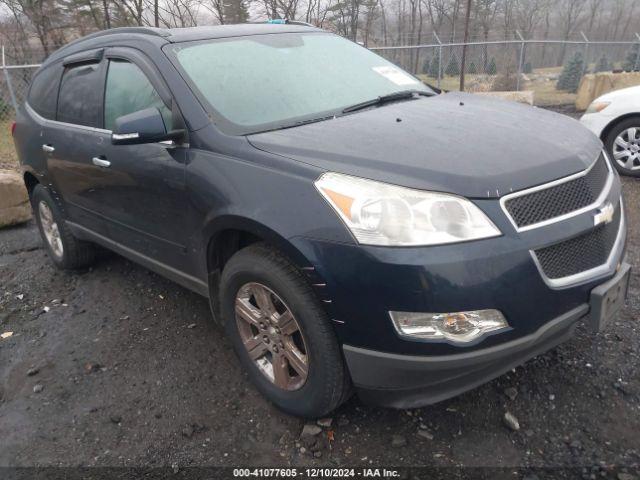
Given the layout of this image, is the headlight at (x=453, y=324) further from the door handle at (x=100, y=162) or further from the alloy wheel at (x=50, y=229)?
the alloy wheel at (x=50, y=229)

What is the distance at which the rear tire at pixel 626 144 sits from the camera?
5.70 meters

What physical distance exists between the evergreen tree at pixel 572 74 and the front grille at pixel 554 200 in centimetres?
1681

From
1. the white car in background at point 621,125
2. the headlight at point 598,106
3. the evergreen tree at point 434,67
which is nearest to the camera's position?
the white car in background at point 621,125

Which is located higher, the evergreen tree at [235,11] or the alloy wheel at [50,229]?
the evergreen tree at [235,11]

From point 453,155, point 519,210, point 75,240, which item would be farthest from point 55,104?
point 519,210

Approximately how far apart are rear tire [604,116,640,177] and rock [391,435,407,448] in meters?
4.75

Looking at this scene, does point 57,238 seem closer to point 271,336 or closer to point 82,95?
point 82,95

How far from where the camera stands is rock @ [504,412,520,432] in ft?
7.65

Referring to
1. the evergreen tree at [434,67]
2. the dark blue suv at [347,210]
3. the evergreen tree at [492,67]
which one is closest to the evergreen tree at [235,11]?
the evergreen tree at [434,67]

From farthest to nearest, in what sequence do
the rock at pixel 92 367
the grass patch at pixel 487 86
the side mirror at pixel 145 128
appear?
the grass patch at pixel 487 86 → the rock at pixel 92 367 → the side mirror at pixel 145 128

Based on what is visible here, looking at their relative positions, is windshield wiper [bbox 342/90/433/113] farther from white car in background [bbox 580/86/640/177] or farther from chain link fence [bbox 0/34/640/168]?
chain link fence [bbox 0/34/640/168]

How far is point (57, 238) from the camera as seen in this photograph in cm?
448

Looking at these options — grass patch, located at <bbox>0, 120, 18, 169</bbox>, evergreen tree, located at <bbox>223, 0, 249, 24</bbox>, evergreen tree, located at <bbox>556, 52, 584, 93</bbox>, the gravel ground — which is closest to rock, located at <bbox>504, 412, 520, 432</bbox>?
the gravel ground

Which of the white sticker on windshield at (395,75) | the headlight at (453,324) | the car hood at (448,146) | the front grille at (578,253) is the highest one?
the white sticker on windshield at (395,75)
